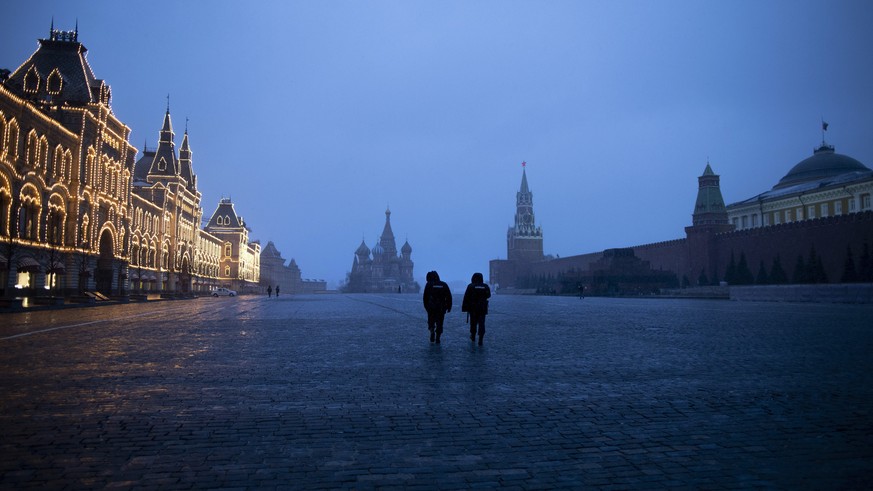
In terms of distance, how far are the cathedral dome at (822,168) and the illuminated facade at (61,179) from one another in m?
74.1

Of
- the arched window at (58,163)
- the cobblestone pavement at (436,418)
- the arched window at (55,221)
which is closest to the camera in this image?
the cobblestone pavement at (436,418)

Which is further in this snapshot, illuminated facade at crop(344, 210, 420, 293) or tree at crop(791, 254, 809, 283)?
illuminated facade at crop(344, 210, 420, 293)

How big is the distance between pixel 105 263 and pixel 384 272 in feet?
381

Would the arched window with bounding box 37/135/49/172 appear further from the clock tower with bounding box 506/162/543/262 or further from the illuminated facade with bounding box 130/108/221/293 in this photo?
the clock tower with bounding box 506/162/543/262

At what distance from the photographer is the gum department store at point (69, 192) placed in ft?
95.8

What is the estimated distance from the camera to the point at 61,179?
112 ft

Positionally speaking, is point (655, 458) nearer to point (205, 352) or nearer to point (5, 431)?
point (5, 431)

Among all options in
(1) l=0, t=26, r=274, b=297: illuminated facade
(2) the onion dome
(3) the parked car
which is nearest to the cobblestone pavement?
(1) l=0, t=26, r=274, b=297: illuminated facade

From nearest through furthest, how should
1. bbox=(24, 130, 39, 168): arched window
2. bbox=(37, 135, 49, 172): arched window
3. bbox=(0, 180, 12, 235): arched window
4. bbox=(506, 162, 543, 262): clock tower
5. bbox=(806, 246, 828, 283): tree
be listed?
bbox=(0, 180, 12, 235): arched window, bbox=(24, 130, 39, 168): arched window, bbox=(37, 135, 49, 172): arched window, bbox=(806, 246, 828, 283): tree, bbox=(506, 162, 543, 262): clock tower

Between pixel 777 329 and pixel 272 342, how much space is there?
1112cm

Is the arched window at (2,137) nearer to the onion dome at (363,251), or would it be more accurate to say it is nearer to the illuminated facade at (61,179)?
the illuminated facade at (61,179)

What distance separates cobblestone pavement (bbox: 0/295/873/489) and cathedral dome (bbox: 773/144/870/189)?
3031 inches

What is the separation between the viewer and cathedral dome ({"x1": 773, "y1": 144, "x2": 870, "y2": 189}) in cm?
7388

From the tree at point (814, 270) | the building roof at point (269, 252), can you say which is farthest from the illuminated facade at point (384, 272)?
the tree at point (814, 270)
